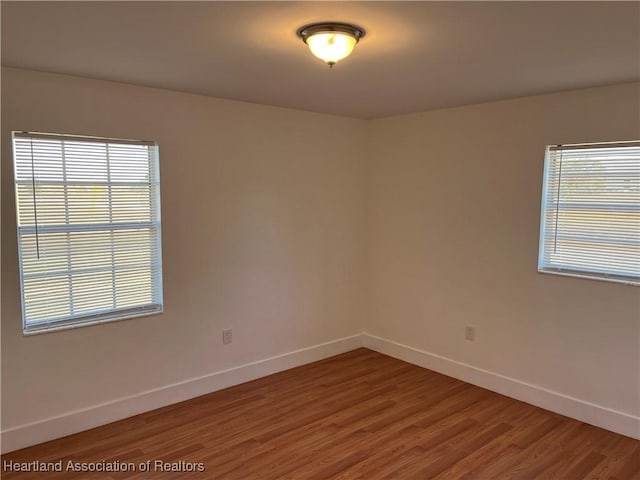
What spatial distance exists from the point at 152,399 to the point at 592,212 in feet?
11.3

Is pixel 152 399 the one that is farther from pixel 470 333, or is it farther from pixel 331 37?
pixel 331 37

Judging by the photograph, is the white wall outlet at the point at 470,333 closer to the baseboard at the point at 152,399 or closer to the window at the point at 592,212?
the window at the point at 592,212

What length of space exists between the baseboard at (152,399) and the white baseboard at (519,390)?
0.69 m

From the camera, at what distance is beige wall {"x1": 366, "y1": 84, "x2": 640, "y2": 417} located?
305 centimetres

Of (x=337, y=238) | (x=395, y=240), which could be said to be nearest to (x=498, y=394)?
(x=395, y=240)

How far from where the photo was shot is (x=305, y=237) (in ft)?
13.7

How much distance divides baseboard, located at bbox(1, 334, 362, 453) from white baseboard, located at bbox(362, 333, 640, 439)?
685 mm

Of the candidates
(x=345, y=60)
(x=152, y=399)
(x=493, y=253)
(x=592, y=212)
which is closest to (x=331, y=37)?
(x=345, y=60)

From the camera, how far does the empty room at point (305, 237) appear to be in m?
2.20

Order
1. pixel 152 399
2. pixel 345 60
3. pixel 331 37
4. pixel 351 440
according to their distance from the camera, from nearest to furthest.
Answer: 1. pixel 331 37
2. pixel 345 60
3. pixel 351 440
4. pixel 152 399

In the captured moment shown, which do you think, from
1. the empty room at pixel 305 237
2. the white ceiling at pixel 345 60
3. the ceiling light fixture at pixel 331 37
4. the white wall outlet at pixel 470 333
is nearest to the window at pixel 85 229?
the empty room at pixel 305 237

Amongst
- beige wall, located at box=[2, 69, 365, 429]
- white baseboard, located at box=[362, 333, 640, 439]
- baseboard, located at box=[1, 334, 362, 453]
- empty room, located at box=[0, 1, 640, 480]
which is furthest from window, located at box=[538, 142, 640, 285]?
baseboard, located at box=[1, 334, 362, 453]

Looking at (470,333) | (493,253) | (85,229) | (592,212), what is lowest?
(470,333)

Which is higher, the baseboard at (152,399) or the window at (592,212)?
the window at (592,212)
